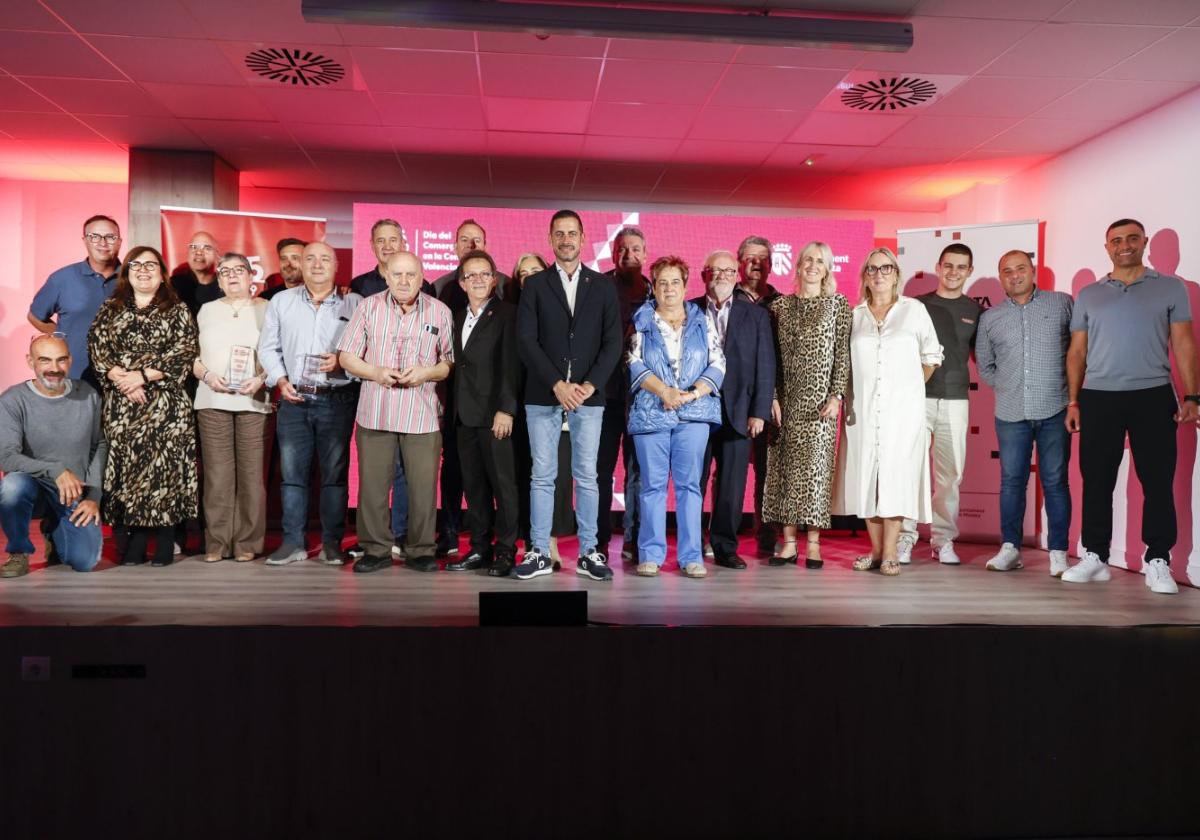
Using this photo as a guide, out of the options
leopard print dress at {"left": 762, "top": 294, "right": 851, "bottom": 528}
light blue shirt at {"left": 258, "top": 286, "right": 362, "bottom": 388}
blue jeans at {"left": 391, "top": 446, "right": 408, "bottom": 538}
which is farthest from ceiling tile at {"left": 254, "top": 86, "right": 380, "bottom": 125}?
leopard print dress at {"left": 762, "top": 294, "right": 851, "bottom": 528}

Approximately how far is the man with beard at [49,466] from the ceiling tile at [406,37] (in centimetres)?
207

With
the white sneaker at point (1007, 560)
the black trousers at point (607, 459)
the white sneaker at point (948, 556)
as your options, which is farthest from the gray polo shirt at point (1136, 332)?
the black trousers at point (607, 459)

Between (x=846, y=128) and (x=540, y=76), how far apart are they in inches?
85.1

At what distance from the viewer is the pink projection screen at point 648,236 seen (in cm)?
556

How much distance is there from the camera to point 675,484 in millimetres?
3934

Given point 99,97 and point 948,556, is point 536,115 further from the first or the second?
point 948,556

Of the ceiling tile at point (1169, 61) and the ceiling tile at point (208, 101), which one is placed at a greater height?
the ceiling tile at point (208, 101)

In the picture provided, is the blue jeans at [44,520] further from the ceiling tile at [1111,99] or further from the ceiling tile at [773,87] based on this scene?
the ceiling tile at [1111,99]

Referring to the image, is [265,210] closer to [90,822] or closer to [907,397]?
[907,397]

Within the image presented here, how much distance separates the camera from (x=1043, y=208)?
6309mm

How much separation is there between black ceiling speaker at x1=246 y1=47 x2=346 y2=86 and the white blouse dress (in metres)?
3.24

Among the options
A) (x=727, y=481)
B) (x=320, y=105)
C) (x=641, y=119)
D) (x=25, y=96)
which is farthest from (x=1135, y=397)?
(x=25, y=96)

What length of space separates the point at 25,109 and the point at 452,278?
3.50m

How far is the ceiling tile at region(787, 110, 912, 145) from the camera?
18.3 ft
